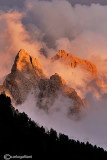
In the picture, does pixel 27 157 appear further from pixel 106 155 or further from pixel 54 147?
pixel 106 155

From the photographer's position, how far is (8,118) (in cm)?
11762

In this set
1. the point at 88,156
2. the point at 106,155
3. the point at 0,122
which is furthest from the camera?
the point at 106,155

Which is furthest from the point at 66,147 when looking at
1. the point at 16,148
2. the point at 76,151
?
the point at 16,148

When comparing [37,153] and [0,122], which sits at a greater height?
[0,122]

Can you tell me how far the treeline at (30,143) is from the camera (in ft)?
315

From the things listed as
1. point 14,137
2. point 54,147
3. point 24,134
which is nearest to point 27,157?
point 14,137

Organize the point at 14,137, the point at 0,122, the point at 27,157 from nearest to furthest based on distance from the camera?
the point at 27,157
the point at 14,137
the point at 0,122

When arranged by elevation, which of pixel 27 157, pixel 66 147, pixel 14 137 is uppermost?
pixel 66 147

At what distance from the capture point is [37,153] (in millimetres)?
104188

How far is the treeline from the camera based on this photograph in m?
96.0

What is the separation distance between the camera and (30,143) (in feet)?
356

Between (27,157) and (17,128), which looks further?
(17,128)

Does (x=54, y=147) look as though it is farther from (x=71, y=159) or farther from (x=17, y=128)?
(x=17, y=128)

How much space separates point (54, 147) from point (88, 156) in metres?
28.4
